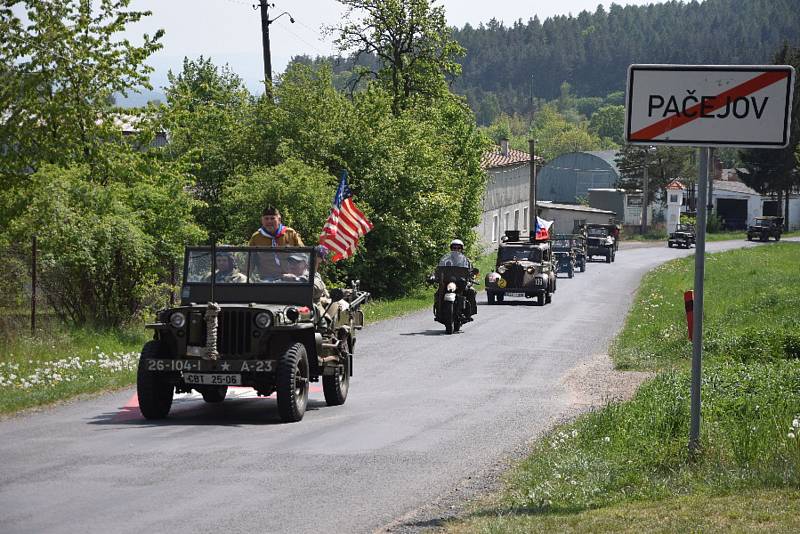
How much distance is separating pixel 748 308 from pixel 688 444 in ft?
68.6

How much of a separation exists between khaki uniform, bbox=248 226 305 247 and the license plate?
8.02 ft

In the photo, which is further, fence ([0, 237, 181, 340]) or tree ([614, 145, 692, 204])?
tree ([614, 145, 692, 204])

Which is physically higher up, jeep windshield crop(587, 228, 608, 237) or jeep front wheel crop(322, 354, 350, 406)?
jeep windshield crop(587, 228, 608, 237)

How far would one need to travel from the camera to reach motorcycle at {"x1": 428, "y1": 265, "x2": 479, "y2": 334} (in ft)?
83.7

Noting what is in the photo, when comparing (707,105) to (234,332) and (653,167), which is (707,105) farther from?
(653,167)

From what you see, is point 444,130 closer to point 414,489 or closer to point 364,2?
point 364,2

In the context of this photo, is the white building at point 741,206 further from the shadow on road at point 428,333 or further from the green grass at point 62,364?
the green grass at point 62,364

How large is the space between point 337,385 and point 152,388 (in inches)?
101

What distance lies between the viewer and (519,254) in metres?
38.5

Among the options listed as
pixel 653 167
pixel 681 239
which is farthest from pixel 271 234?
pixel 653 167

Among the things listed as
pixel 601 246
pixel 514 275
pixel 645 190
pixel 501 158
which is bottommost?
pixel 514 275

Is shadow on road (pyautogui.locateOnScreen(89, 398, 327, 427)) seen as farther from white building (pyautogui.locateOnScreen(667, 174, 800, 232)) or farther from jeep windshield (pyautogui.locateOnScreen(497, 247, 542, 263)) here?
white building (pyautogui.locateOnScreen(667, 174, 800, 232))

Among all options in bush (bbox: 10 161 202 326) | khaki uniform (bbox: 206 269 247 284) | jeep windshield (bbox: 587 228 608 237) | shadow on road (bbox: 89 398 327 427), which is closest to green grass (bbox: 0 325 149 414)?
bush (bbox: 10 161 202 326)

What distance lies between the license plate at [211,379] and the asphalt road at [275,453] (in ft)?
1.62
